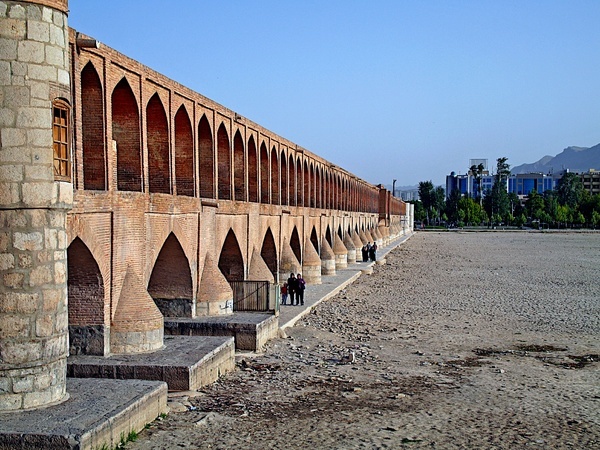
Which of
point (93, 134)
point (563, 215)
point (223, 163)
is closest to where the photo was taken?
point (93, 134)

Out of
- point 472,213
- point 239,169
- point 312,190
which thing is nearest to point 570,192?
point 472,213

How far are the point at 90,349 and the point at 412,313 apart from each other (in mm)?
10246

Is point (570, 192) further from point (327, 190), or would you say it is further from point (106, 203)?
point (106, 203)

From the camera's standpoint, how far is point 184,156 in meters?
14.5

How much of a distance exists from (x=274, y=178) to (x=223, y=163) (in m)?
4.90

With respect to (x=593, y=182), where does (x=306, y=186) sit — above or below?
below

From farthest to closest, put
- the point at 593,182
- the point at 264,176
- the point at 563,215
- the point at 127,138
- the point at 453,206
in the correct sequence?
the point at 593,182, the point at 453,206, the point at 563,215, the point at 264,176, the point at 127,138

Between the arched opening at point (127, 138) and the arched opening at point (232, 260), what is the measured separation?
4.91 metres

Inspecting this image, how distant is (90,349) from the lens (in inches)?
432

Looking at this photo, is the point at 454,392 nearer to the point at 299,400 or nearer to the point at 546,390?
the point at 546,390

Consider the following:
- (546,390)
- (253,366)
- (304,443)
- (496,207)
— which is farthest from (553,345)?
(496,207)

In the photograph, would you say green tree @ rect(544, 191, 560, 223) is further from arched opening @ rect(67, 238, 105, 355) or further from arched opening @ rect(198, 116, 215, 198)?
arched opening @ rect(67, 238, 105, 355)

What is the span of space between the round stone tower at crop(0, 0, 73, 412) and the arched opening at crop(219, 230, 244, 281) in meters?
8.81

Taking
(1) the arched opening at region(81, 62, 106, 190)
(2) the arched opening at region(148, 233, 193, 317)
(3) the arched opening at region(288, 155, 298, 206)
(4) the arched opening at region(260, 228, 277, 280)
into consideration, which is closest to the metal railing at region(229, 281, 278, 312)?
(2) the arched opening at region(148, 233, 193, 317)
